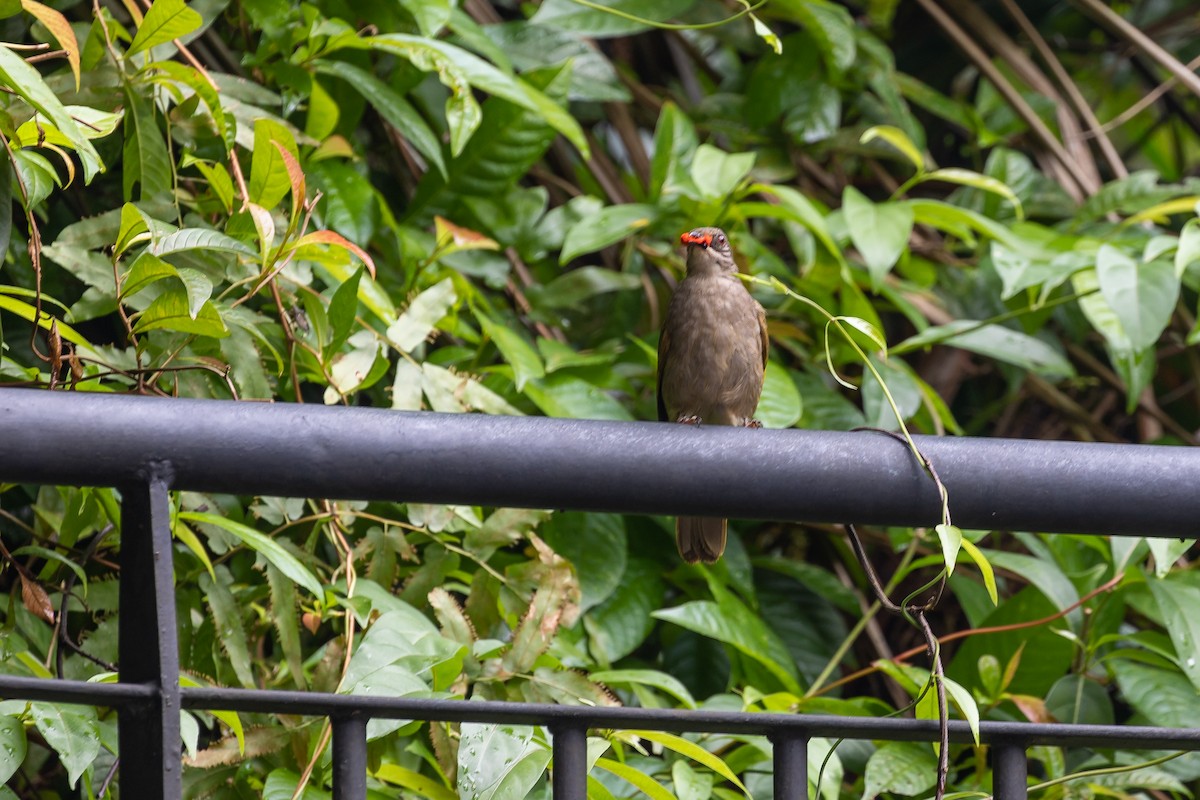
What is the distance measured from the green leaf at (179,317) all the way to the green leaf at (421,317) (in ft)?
1.67

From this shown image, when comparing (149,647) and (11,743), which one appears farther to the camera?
(11,743)

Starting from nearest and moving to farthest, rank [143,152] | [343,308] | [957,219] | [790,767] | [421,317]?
[790,767] < [343,308] < [143,152] < [421,317] < [957,219]

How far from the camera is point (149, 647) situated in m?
0.90

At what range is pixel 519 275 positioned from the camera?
2.77 meters

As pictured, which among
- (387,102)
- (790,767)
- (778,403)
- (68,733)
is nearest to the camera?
(790,767)

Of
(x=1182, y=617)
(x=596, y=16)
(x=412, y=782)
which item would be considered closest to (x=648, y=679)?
(x=412, y=782)

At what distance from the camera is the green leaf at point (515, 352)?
2.20 meters

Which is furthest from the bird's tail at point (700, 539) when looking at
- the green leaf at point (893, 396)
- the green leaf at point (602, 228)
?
the green leaf at point (602, 228)

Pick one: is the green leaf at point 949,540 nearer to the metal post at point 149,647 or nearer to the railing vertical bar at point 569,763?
the railing vertical bar at point 569,763

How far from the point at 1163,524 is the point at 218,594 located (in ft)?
4.02

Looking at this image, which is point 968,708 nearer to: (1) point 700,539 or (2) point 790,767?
(2) point 790,767

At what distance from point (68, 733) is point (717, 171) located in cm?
171

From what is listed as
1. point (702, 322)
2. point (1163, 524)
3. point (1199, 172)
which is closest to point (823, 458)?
point (1163, 524)

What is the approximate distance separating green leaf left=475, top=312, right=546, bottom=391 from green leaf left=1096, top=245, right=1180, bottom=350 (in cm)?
104
